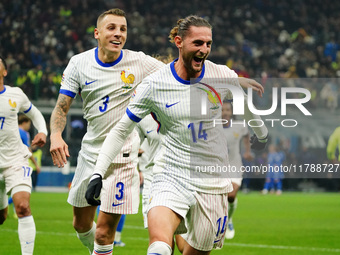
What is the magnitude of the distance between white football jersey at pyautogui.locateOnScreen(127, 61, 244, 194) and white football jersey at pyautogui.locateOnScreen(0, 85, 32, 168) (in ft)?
11.7

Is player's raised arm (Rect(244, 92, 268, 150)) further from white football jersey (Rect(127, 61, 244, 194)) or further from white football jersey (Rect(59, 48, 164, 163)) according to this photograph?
white football jersey (Rect(59, 48, 164, 163))

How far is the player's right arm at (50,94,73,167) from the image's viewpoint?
5.48m

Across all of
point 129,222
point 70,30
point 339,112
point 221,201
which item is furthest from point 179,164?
point 70,30

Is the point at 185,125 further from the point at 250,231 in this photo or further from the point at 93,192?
the point at 250,231

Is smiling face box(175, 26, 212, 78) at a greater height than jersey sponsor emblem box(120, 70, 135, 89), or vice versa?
smiling face box(175, 26, 212, 78)

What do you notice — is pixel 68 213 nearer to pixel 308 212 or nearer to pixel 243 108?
pixel 308 212

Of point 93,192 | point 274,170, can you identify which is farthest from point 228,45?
point 93,192

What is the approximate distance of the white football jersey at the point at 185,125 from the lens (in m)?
5.04

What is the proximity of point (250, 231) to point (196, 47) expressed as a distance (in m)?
8.64

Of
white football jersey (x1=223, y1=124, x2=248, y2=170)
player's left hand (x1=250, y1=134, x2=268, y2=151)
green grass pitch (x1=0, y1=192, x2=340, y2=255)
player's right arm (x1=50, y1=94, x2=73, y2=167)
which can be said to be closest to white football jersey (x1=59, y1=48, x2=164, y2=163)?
player's right arm (x1=50, y1=94, x2=73, y2=167)

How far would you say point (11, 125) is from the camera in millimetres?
8344

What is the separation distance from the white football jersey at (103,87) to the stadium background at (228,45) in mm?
18155

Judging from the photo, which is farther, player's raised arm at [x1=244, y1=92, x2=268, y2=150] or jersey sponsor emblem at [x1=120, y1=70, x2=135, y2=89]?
jersey sponsor emblem at [x1=120, y1=70, x2=135, y2=89]

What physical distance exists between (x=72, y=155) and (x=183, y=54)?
821 inches
